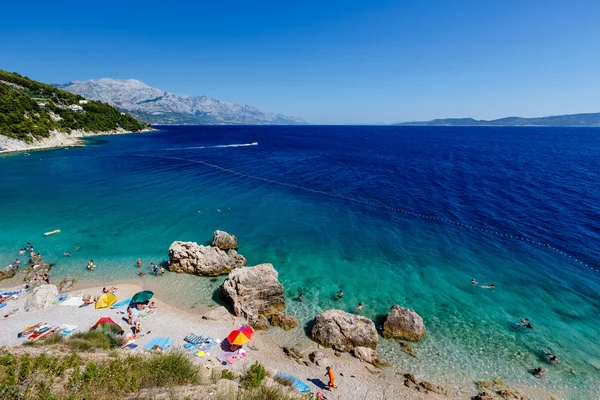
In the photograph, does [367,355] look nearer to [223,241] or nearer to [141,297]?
[141,297]

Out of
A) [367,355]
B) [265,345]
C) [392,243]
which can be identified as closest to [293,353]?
[265,345]

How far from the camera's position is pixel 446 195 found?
181ft

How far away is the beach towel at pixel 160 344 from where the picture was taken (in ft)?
63.7

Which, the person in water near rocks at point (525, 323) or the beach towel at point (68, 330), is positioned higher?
the beach towel at point (68, 330)

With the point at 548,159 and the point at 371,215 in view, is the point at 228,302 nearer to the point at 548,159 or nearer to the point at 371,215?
the point at 371,215

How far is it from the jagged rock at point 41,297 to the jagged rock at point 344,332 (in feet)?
74.7

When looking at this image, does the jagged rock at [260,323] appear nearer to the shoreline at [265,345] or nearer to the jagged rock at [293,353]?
the shoreline at [265,345]

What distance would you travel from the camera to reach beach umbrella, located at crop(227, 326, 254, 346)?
63.9ft

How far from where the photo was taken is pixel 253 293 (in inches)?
949

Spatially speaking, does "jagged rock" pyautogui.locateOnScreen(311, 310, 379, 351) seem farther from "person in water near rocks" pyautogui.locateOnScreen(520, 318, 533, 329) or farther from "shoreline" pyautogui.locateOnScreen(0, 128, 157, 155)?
"shoreline" pyautogui.locateOnScreen(0, 128, 157, 155)

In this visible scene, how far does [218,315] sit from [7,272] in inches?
917

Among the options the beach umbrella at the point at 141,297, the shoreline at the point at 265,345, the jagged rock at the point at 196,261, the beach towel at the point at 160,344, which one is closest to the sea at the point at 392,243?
the shoreline at the point at 265,345

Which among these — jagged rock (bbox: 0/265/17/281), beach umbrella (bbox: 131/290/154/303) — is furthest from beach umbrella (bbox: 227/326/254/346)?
jagged rock (bbox: 0/265/17/281)

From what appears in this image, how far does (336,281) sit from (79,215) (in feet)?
134
